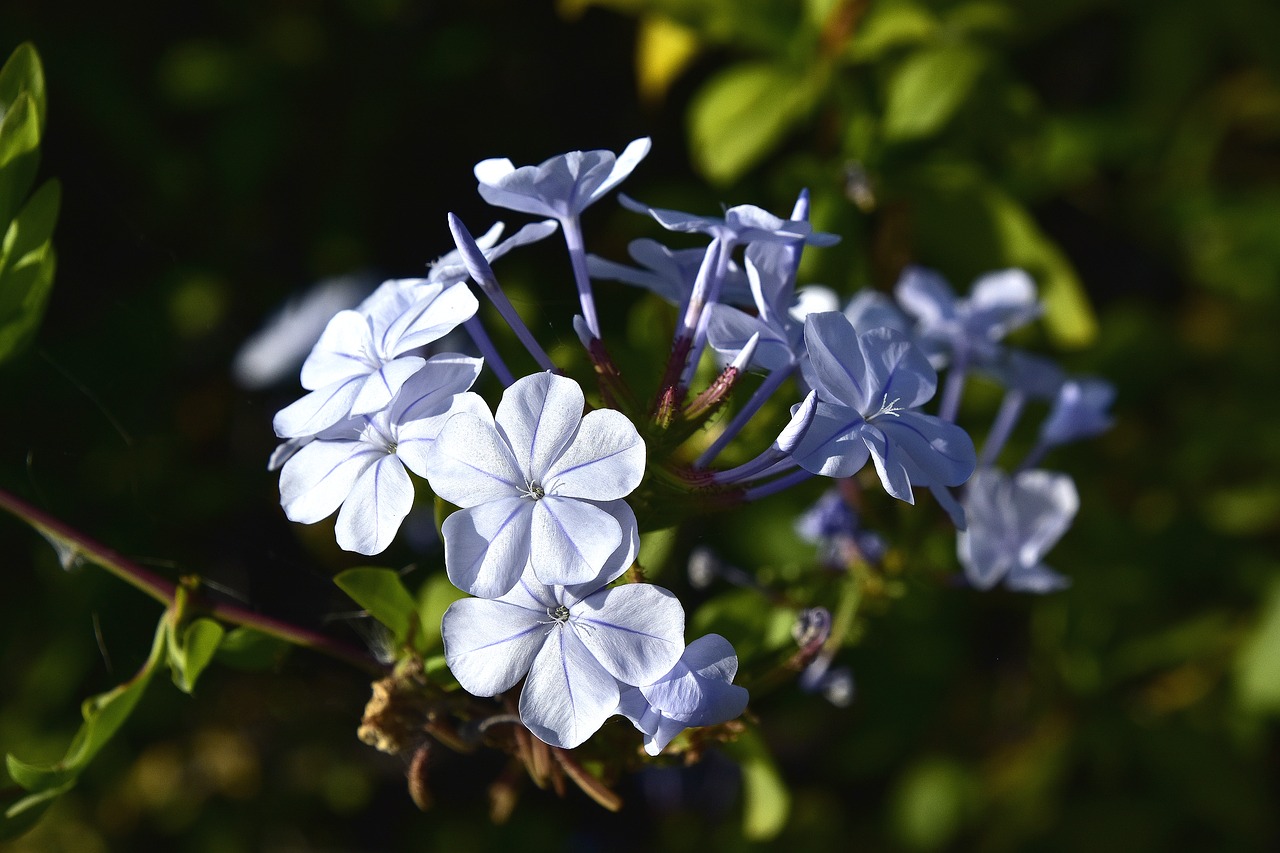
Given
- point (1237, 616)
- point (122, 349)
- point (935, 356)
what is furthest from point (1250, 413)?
point (122, 349)

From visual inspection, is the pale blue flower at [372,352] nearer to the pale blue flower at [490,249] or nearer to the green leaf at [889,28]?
the pale blue flower at [490,249]

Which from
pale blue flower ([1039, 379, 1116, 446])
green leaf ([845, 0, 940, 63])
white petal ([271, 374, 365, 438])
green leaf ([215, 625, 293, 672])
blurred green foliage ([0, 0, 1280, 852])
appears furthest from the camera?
blurred green foliage ([0, 0, 1280, 852])

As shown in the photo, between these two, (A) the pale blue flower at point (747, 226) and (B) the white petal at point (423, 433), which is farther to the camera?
(A) the pale blue flower at point (747, 226)

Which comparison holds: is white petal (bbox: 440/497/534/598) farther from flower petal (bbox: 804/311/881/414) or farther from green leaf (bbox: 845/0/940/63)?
green leaf (bbox: 845/0/940/63)

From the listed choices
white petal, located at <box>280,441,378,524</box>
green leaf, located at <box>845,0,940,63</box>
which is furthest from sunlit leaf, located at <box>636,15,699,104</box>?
white petal, located at <box>280,441,378,524</box>

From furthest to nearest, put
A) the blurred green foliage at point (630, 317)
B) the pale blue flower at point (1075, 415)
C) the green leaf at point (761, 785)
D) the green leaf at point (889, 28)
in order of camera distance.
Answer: the blurred green foliage at point (630, 317) → the green leaf at point (889, 28) → the pale blue flower at point (1075, 415) → the green leaf at point (761, 785)

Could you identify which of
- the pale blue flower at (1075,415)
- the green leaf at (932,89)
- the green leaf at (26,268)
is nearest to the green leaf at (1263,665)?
the pale blue flower at (1075,415)

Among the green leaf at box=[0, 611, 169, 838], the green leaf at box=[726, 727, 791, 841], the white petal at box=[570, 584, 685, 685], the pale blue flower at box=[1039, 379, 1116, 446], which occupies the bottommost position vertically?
the green leaf at box=[726, 727, 791, 841]

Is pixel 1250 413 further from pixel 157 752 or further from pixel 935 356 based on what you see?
pixel 157 752
